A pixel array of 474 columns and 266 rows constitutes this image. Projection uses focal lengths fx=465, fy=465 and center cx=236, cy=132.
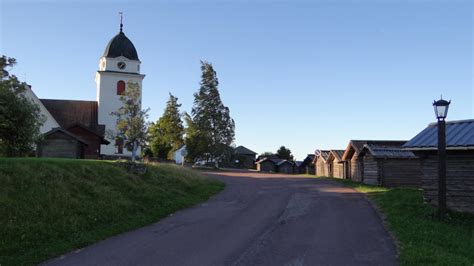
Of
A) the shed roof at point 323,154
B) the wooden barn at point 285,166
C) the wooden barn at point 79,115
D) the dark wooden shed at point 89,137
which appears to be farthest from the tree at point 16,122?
the wooden barn at point 285,166

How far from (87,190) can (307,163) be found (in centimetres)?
7560

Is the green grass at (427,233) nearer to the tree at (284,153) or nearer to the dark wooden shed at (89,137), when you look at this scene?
the dark wooden shed at (89,137)

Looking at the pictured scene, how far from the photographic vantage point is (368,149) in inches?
1357

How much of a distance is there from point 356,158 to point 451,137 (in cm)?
1980

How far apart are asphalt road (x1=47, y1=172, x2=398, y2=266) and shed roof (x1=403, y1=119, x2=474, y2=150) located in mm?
3490

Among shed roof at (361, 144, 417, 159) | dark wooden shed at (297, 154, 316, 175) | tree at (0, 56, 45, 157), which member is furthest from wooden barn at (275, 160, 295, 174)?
tree at (0, 56, 45, 157)

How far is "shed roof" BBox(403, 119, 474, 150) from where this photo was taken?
18078 mm

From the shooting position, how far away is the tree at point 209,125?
6353 cm

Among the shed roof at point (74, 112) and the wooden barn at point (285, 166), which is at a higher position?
the shed roof at point (74, 112)

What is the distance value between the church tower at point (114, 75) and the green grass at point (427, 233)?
49.6 m

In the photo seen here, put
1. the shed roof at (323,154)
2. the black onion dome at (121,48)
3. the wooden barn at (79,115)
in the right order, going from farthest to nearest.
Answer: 1. the black onion dome at (121,48)
2. the shed roof at (323,154)
3. the wooden barn at (79,115)

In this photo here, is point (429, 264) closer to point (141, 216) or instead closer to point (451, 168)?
point (141, 216)

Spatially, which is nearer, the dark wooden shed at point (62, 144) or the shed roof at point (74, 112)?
the dark wooden shed at point (62, 144)

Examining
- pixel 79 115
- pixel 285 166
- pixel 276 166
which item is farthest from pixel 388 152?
pixel 285 166
